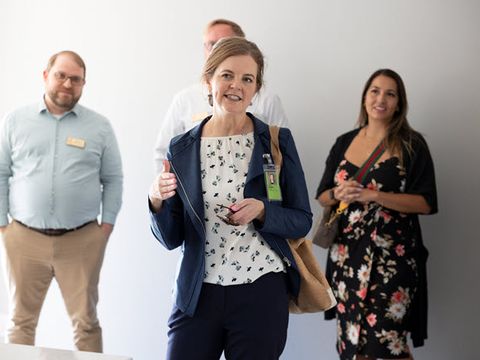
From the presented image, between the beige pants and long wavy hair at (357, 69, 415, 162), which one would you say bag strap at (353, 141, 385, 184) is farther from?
the beige pants

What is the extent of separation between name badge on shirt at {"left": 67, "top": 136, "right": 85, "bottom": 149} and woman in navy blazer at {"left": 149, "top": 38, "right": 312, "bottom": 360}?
1.61 m

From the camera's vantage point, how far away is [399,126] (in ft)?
11.0

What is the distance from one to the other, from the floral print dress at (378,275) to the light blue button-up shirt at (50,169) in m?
1.42

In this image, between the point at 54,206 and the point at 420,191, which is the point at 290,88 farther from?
the point at 54,206

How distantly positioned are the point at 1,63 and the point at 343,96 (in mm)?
2597

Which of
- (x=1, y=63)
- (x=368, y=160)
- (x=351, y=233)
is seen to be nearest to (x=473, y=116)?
(x=368, y=160)

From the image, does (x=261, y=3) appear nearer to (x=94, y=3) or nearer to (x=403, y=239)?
(x=94, y=3)

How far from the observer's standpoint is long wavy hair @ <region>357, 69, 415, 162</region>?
10.9ft

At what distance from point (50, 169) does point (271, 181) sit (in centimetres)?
188

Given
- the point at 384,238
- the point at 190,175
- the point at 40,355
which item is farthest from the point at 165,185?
the point at 384,238

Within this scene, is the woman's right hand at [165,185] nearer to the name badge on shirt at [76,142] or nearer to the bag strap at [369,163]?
the bag strap at [369,163]

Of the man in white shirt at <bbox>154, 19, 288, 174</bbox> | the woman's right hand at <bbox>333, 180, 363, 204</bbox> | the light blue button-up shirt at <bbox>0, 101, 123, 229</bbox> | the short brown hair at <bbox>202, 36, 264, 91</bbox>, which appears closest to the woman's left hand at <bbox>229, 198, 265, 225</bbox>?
the short brown hair at <bbox>202, 36, 264, 91</bbox>

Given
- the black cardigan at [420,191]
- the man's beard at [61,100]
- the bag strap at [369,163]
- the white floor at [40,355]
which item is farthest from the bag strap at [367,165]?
the white floor at [40,355]

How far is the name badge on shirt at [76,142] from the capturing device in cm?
362
